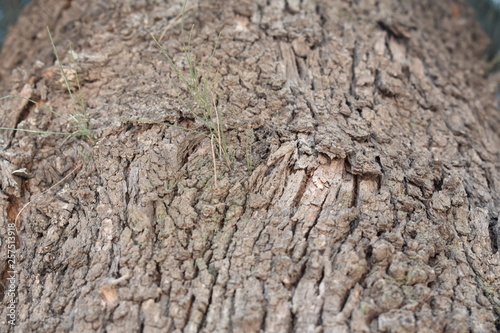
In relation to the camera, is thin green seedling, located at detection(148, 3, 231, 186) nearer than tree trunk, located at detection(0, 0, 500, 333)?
No

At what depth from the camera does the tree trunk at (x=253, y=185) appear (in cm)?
138

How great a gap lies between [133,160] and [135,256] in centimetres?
41

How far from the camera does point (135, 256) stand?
1.47 metres

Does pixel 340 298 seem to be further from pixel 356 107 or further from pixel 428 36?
pixel 428 36

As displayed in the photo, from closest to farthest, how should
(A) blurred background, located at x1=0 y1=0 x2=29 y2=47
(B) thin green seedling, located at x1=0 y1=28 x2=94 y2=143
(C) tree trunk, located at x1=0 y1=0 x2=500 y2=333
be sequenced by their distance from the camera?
1. (C) tree trunk, located at x1=0 y1=0 x2=500 y2=333
2. (B) thin green seedling, located at x1=0 y1=28 x2=94 y2=143
3. (A) blurred background, located at x1=0 y1=0 x2=29 y2=47

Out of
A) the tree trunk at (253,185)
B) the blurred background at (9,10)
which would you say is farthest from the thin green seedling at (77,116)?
the blurred background at (9,10)

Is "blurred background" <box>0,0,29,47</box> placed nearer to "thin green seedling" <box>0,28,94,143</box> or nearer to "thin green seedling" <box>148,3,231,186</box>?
"thin green seedling" <box>0,28,94,143</box>

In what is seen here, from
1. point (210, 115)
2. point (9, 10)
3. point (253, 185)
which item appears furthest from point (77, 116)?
point (9, 10)

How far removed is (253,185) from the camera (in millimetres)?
1618

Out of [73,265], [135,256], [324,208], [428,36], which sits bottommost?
[73,265]

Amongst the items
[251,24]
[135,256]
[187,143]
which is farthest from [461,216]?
[251,24]

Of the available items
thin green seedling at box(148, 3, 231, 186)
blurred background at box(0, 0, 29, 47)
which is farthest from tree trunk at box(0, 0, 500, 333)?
blurred background at box(0, 0, 29, 47)

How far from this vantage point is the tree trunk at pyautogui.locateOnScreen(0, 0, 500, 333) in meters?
1.38

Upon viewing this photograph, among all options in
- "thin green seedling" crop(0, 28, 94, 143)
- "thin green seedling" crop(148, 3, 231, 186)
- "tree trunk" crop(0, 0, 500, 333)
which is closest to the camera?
"tree trunk" crop(0, 0, 500, 333)
